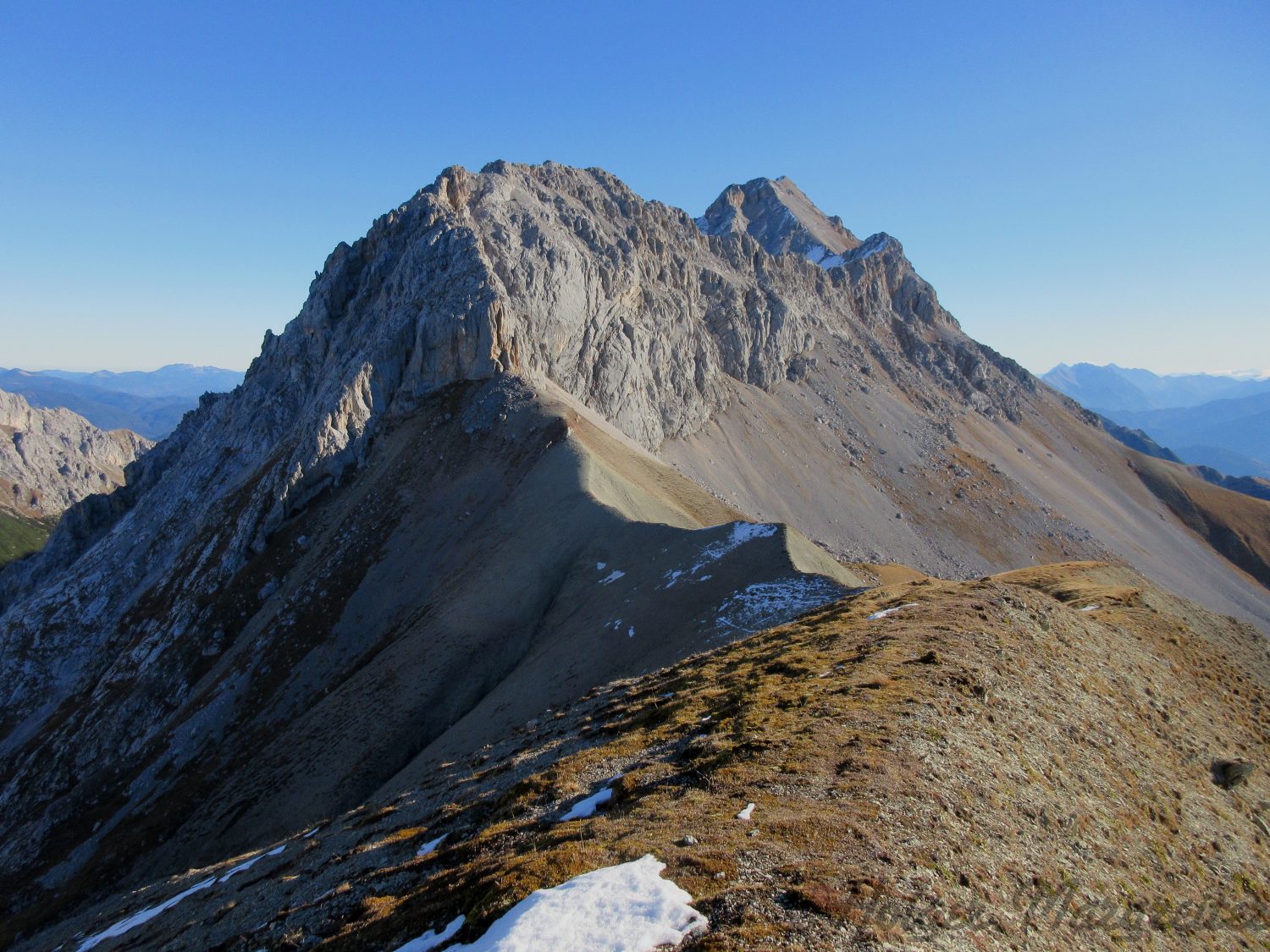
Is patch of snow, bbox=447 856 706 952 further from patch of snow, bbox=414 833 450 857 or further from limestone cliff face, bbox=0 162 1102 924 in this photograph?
limestone cliff face, bbox=0 162 1102 924

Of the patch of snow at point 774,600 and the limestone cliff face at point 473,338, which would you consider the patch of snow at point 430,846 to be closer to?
the patch of snow at point 774,600

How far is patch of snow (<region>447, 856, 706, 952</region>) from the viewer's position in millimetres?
10555

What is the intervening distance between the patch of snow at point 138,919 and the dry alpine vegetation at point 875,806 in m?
0.80

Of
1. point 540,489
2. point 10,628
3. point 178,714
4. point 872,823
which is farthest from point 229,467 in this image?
point 872,823

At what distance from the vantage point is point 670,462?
4117 inches

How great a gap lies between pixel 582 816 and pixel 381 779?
3212cm

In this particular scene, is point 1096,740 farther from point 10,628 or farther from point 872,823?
point 10,628

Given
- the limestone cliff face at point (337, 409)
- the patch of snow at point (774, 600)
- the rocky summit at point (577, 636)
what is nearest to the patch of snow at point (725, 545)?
the rocky summit at point (577, 636)

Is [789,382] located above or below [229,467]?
above

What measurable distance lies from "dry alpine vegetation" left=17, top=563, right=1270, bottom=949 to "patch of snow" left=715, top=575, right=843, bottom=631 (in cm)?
484

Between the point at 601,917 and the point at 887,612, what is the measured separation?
2318cm

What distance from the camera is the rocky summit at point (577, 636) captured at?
628 inches

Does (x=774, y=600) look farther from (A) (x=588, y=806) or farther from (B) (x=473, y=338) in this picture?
(B) (x=473, y=338)

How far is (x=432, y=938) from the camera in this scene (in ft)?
43.0
